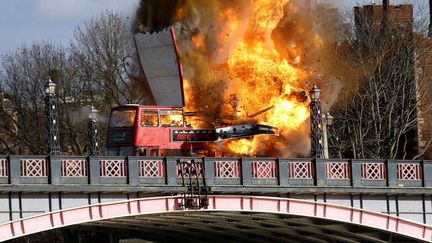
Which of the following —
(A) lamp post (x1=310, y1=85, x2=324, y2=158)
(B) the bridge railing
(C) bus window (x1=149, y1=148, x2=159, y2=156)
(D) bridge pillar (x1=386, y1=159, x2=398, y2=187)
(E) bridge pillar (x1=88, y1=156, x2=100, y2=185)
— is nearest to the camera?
(B) the bridge railing

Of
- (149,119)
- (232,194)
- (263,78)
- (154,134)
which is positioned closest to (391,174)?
(232,194)

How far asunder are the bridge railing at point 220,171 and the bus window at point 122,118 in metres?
9.80

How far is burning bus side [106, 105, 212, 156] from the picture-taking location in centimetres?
6612

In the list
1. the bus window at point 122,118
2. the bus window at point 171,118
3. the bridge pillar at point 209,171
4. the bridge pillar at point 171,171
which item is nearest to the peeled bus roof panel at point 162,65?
the bus window at point 171,118

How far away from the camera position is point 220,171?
57969 millimetres

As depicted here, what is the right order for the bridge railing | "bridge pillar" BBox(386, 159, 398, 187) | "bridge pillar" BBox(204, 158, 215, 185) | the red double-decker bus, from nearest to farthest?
the bridge railing → "bridge pillar" BBox(204, 158, 215, 185) → "bridge pillar" BBox(386, 159, 398, 187) → the red double-decker bus

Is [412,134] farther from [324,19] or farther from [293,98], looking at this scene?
[293,98]

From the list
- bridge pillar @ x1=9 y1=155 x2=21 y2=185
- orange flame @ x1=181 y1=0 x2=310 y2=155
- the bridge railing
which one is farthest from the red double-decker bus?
bridge pillar @ x1=9 y1=155 x2=21 y2=185

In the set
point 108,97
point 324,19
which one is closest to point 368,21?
point 108,97

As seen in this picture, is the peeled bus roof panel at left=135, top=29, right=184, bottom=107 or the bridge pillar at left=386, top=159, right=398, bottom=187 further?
the peeled bus roof panel at left=135, top=29, right=184, bottom=107

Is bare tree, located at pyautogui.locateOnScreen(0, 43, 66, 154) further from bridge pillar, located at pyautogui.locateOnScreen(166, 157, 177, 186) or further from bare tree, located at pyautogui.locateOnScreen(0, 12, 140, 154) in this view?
bridge pillar, located at pyautogui.locateOnScreen(166, 157, 177, 186)

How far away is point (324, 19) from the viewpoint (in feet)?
253

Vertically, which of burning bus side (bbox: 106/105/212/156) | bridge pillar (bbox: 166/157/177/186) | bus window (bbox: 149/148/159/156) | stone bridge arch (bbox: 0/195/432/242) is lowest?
stone bridge arch (bbox: 0/195/432/242)

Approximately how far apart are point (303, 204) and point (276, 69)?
1231 cm
